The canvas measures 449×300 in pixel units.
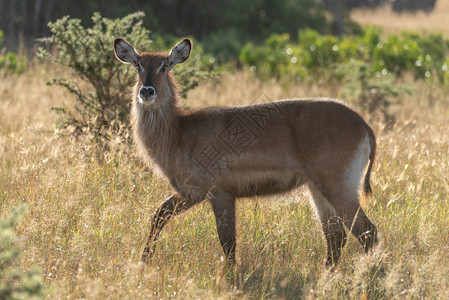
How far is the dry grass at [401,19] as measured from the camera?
36.0 meters

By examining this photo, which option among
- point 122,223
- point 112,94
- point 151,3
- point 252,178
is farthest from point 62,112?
point 151,3

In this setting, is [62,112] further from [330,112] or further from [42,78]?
[330,112]

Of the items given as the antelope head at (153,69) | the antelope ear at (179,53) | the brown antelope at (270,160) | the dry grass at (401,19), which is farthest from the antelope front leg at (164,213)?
the dry grass at (401,19)

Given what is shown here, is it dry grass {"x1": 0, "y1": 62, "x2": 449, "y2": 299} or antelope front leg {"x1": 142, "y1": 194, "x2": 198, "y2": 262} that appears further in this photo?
antelope front leg {"x1": 142, "y1": 194, "x2": 198, "y2": 262}

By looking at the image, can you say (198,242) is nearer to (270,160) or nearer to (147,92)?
(270,160)

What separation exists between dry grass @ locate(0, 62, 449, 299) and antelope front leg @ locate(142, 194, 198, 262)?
0.28 ft

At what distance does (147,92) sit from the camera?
16.1 ft

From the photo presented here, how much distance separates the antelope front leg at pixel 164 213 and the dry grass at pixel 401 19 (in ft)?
102

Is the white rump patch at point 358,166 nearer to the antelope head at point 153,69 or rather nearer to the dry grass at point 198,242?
the dry grass at point 198,242

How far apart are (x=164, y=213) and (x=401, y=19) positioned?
38547mm

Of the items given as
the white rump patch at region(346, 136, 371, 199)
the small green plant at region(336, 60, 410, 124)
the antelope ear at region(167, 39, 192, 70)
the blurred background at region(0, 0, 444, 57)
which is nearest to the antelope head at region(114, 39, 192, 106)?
the antelope ear at region(167, 39, 192, 70)

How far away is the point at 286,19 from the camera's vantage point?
25.6 m

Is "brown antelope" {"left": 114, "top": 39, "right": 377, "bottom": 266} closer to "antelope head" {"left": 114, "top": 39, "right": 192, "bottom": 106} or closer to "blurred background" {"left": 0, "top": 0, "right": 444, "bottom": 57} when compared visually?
"antelope head" {"left": 114, "top": 39, "right": 192, "bottom": 106}

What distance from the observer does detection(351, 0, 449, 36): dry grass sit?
36.0 m
